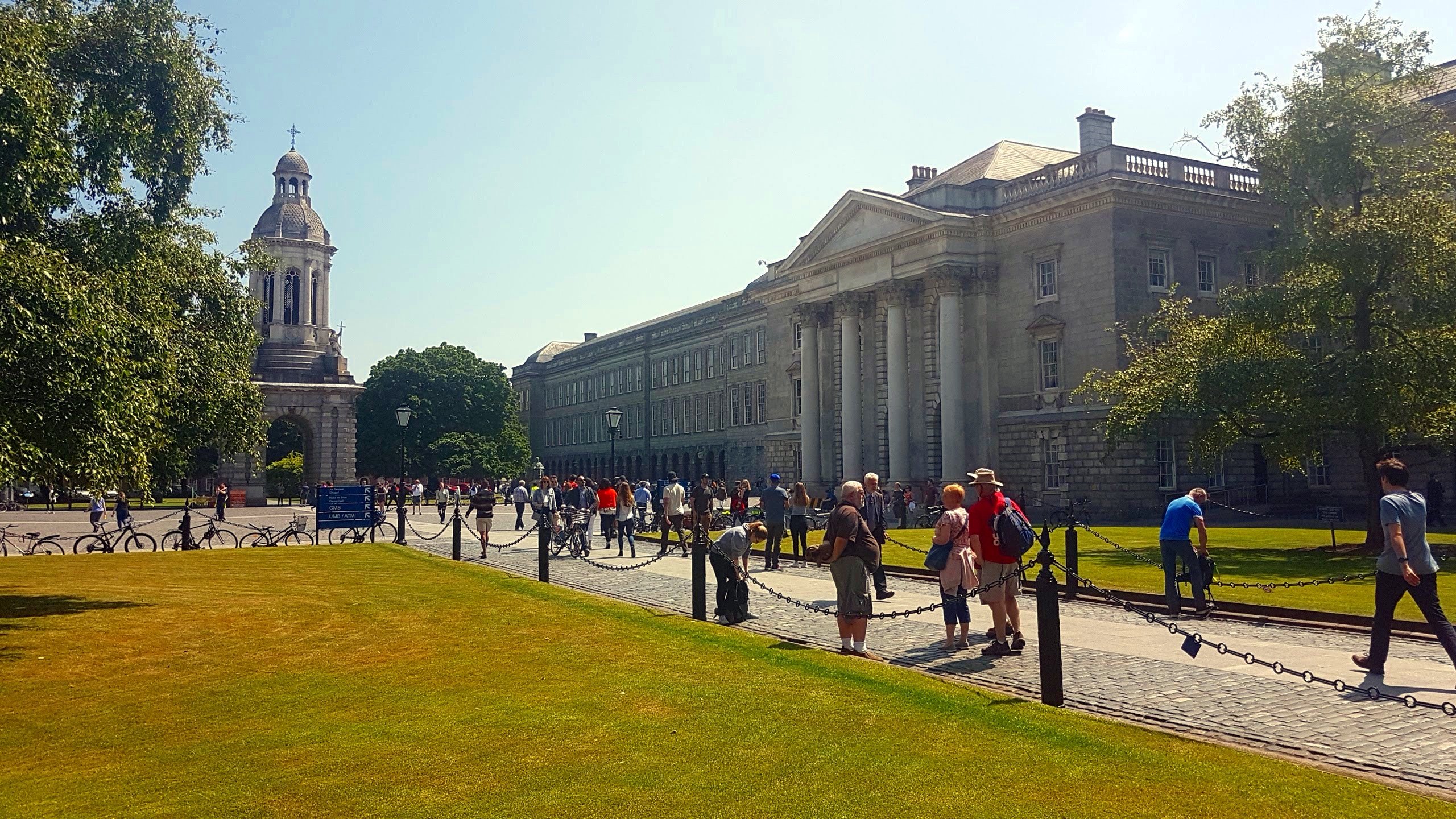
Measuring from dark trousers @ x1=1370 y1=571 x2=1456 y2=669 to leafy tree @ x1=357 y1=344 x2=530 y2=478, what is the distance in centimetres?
8597

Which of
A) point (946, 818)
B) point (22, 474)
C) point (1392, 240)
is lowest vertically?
point (946, 818)

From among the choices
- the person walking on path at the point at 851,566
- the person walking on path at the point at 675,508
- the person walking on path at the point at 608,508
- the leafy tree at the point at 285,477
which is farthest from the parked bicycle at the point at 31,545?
the leafy tree at the point at 285,477

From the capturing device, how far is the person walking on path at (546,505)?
80.0 feet

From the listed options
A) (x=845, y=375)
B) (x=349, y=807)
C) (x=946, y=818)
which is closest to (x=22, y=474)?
(x=349, y=807)

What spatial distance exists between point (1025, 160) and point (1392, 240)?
32949mm

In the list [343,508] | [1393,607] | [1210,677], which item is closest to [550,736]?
[1210,677]

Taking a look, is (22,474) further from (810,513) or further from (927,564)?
(810,513)

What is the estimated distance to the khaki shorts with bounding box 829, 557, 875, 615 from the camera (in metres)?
11.8

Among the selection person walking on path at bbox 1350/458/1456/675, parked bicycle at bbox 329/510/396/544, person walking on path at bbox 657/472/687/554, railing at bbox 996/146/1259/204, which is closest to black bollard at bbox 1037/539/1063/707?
person walking on path at bbox 1350/458/1456/675

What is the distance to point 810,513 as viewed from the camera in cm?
3897

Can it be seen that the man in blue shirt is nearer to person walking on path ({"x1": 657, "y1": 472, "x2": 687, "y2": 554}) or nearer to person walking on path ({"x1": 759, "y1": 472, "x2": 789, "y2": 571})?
person walking on path ({"x1": 759, "y1": 472, "x2": 789, "y2": 571})

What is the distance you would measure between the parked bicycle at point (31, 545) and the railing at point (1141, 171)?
3565 centimetres

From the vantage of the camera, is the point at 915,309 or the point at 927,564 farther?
the point at 915,309

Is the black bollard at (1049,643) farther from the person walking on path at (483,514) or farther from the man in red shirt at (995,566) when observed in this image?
the person walking on path at (483,514)
